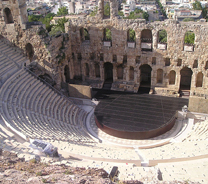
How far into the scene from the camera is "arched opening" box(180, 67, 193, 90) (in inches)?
1110

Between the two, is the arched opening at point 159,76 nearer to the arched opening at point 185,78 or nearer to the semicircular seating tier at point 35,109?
the arched opening at point 185,78

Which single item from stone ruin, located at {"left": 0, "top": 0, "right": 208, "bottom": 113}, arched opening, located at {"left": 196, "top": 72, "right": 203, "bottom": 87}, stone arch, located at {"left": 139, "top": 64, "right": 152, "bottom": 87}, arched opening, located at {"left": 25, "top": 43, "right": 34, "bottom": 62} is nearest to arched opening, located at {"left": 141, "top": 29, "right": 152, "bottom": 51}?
stone ruin, located at {"left": 0, "top": 0, "right": 208, "bottom": 113}

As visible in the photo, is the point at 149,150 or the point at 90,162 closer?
the point at 90,162

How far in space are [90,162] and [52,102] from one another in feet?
31.6

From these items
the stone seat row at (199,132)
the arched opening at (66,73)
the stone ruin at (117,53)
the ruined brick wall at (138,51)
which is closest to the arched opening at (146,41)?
the stone ruin at (117,53)

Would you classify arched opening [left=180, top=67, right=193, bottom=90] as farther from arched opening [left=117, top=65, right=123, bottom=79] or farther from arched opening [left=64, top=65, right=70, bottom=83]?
arched opening [left=64, top=65, right=70, bottom=83]

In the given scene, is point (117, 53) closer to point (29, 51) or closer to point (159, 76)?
point (159, 76)

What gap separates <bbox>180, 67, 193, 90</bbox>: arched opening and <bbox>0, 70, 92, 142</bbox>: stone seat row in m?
11.7

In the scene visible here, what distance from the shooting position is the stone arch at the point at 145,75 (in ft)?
96.8

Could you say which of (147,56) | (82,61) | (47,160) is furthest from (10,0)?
(47,160)

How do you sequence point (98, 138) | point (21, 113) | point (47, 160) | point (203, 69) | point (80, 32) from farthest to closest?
point (80, 32), point (203, 69), point (98, 138), point (21, 113), point (47, 160)

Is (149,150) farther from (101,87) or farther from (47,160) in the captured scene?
(101,87)

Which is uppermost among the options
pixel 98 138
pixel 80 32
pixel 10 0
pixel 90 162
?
pixel 10 0

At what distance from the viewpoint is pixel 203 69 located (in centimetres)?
2564
